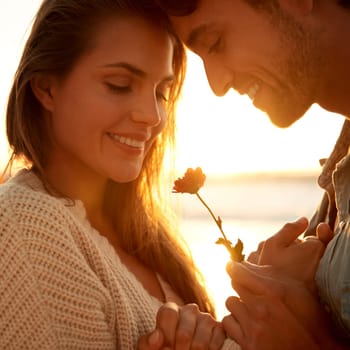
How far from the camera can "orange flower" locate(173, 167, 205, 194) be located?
205 centimetres

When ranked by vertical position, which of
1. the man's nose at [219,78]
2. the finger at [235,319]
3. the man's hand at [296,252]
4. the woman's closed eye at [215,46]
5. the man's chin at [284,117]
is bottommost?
the finger at [235,319]

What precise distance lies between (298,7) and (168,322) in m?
1.21

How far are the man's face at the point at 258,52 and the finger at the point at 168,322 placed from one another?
0.89 metres

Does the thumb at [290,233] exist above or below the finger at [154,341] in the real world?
above

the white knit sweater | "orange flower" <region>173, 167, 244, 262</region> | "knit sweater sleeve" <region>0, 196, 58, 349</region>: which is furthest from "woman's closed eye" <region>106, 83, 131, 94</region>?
"knit sweater sleeve" <region>0, 196, 58, 349</region>

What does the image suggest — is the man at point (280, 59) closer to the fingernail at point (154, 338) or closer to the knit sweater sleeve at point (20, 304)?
the fingernail at point (154, 338)

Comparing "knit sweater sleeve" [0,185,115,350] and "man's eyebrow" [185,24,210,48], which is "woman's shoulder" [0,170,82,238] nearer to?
"knit sweater sleeve" [0,185,115,350]

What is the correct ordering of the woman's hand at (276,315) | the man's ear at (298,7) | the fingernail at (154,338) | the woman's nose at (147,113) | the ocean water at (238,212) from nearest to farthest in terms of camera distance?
the woman's hand at (276,315)
the fingernail at (154,338)
the man's ear at (298,7)
the woman's nose at (147,113)
the ocean water at (238,212)

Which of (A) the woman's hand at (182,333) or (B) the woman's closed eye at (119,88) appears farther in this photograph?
(B) the woman's closed eye at (119,88)

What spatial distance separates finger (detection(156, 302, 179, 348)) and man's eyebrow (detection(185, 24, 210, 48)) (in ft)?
3.36

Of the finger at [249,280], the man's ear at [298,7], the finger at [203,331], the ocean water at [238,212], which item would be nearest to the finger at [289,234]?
the finger at [249,280]

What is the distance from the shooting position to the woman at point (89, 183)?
2100mm

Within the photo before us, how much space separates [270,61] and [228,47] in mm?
172

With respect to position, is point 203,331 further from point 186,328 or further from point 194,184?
point 194,184
